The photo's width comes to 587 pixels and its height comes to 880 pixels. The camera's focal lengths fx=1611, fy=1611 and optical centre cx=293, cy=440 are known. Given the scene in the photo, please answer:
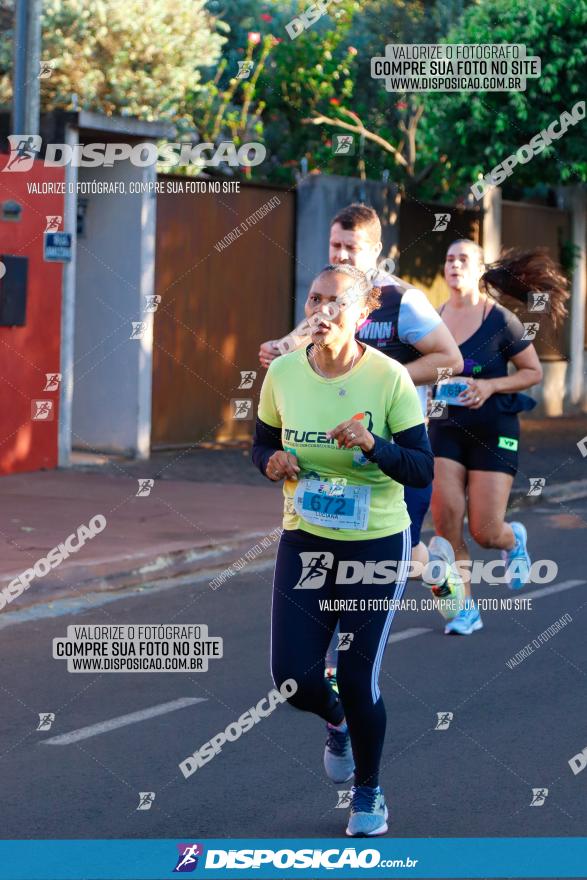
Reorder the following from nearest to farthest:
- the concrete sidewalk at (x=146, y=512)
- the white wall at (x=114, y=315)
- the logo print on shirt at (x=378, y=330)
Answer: the logo print on shirt at (x=378, y=330) < the concrete sidewalk at (x=146, y=512) < the white wall at (x=114, y=315)

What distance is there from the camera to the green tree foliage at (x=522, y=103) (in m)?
20.0

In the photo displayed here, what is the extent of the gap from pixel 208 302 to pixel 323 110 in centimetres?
846

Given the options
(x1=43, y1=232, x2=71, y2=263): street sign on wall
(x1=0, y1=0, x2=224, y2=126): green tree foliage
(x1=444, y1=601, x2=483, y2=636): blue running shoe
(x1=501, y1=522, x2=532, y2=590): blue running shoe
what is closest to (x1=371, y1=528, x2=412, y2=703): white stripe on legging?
(x1=444, y1=601, x2=483, y2=636): blue running shoe

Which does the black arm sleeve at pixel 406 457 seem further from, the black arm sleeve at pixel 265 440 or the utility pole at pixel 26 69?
the utility pole at pixel 26 69

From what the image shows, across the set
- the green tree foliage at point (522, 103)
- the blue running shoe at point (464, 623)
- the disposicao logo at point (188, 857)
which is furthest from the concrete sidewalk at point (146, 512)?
the green tree foliage at point (522, 103)

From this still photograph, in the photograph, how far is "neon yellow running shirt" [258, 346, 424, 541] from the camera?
519 cm

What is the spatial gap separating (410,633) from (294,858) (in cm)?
379

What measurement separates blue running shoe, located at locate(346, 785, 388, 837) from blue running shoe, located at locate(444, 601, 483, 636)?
11.0 ft

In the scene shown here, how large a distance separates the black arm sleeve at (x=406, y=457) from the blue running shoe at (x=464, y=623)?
3.49 m

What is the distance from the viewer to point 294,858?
16.3 feet

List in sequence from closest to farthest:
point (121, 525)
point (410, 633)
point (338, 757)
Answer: point (338, 757), point (410, 633), point (121, 525)

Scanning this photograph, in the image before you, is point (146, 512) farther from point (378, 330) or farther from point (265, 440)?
point (265, 440)

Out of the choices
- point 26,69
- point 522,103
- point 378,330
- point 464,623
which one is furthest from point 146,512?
point 522,103

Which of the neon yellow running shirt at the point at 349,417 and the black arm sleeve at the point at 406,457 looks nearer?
the black arm sleeve at the point at 406,457
